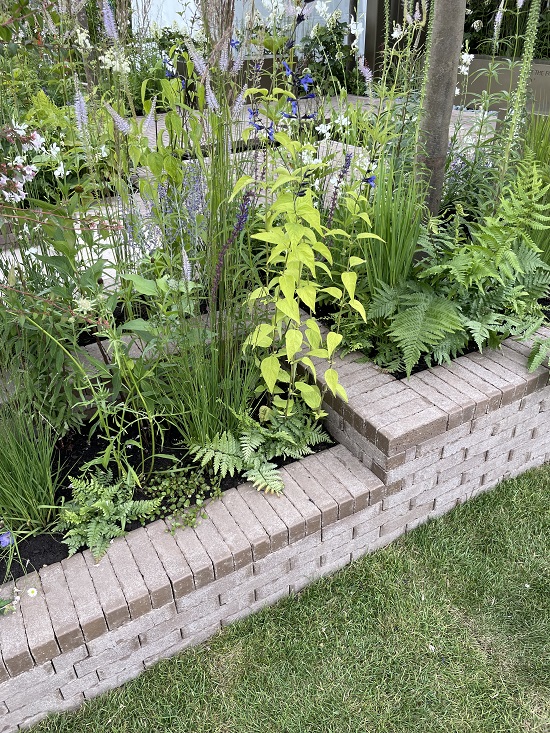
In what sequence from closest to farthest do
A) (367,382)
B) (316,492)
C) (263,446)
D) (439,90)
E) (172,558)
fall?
(172,558)
(316,492)
(263,446)
(367,382)
(439,90)

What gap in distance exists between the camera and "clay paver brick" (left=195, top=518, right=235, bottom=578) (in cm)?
156

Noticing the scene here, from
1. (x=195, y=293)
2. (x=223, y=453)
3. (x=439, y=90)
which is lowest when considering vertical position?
(x=223, y=453)

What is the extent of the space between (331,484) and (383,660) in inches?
20.4

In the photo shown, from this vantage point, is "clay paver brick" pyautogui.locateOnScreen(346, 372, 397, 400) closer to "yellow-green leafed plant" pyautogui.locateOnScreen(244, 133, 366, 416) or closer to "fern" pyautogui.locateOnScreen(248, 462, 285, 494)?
"yellow-green leafed plant" pyautogui.locateOnScreen(244, 133, 366, 416)

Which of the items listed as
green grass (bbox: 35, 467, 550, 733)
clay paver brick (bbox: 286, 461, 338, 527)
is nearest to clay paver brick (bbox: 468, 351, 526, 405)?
green grass (bbox: 35, 467, 550, 733)

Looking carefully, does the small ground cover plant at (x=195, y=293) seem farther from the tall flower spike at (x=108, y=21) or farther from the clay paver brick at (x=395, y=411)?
the clay paver brick at (x=395, y=411)

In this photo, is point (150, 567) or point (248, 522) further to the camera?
point (248, 522)

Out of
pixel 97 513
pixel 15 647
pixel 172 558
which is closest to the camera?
pixel 15 647

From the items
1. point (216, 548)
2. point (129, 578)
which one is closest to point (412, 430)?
point (216, 548)

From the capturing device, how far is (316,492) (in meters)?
1.77

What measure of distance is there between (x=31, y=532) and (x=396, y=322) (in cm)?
135

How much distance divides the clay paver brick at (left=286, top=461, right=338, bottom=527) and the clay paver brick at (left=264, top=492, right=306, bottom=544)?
0.07m

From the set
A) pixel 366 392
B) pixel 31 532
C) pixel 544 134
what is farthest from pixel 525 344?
pixel 31 532

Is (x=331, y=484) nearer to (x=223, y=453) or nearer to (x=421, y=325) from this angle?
(x=223, y=453)
